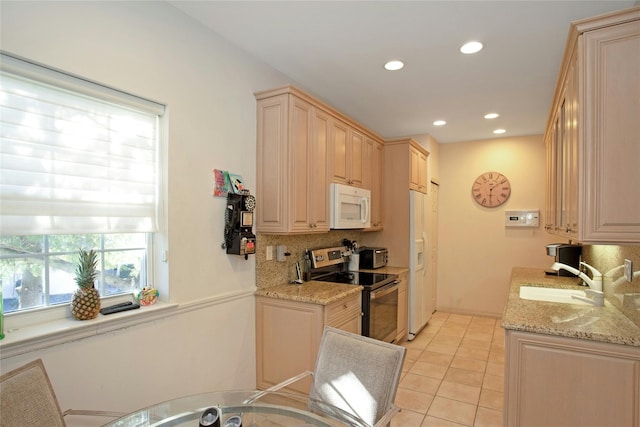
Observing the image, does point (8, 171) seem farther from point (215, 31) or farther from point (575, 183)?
point (575, 183)

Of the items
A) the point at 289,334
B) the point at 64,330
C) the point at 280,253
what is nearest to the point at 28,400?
the point at 64,330

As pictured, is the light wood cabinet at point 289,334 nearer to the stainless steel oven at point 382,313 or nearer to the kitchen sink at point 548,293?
the stainless steel oven at point 382,313

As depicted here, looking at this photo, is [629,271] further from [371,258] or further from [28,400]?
[28,400]

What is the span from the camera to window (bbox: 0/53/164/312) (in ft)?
4.82

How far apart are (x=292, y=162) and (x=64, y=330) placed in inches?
68.1

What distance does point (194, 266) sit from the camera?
7.25 ft

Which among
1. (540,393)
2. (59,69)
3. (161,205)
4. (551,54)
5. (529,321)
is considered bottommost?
(540,393)

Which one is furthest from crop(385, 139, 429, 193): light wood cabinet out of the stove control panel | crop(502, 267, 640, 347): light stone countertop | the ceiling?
crop(502, 267, 640, 347): light stone countertop

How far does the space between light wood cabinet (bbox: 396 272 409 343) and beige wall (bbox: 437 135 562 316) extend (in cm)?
164

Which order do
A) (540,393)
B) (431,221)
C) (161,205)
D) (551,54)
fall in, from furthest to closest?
(431,221), (551,54), (161,205), (540,393)

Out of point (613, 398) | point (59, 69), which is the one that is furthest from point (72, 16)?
point (613, 398)

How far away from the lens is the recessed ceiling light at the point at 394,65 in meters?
2.74

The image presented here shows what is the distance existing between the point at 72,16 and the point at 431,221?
4.54m

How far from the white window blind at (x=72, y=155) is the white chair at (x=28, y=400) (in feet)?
1.90
